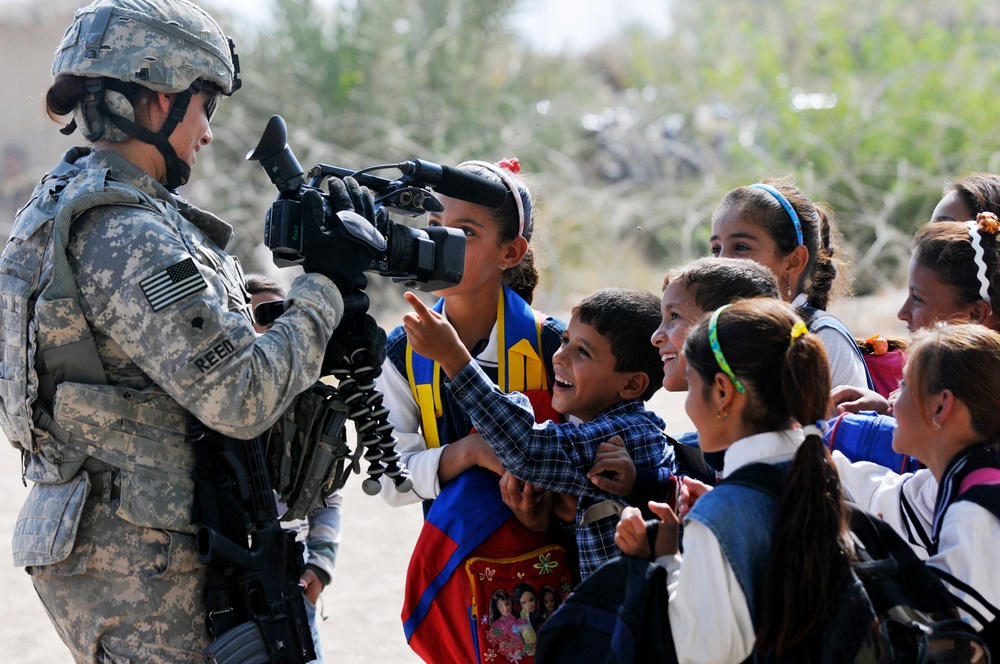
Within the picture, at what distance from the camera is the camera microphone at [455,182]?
2.63 m

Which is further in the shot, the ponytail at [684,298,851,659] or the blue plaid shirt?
the blue plaid shirt

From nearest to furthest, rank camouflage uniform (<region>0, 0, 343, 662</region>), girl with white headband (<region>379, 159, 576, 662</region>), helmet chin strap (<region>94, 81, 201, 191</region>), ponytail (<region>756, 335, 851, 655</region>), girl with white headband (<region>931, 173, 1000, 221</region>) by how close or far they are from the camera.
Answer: ponytail (<region>756, 335, 851, 655</region>) < camouflage uniform (<region>0, 0, 343, 662</region>) < helmet chin strap (<region>94, 81, 201, 191</region>) < girl with white headband (<region>379, 159, 576, 662</region>) < girl with white headband (<region>931, 173, 1000, 221</region>)

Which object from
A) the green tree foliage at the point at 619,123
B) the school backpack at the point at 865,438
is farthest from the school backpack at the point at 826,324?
the green tree foliage at the point at 619,123

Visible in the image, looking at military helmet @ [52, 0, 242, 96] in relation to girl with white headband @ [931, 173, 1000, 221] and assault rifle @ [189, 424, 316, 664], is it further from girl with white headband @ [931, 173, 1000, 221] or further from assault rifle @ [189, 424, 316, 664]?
girl with white headband @ [931, 173, 1000, 221]

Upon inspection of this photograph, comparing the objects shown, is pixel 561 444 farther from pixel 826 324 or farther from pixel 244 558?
pixel 826 324

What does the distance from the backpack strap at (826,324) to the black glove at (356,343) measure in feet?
4.36

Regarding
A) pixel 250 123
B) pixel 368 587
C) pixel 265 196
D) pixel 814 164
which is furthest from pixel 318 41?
pixel 368 587

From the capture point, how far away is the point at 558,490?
273 cm

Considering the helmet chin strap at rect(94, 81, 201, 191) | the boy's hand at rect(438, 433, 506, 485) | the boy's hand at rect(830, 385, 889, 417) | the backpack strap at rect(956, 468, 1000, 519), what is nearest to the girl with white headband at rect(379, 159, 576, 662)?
the boy's hand at rect(438, 433, 506, 485)

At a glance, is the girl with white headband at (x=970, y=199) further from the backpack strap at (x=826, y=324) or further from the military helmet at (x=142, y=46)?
the military helmet at (x=142, y=46)

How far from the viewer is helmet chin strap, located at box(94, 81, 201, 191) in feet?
8.36

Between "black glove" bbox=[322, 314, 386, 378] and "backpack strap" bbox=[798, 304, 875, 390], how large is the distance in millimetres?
1329

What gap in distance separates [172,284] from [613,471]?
1181 mm

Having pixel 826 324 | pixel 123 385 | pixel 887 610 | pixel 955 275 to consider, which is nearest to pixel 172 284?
pixel 123 385
